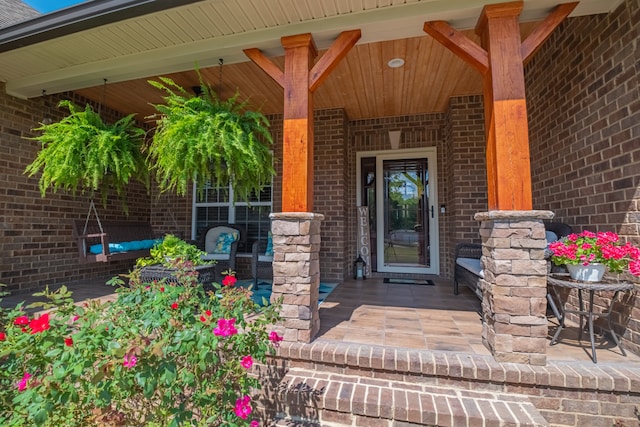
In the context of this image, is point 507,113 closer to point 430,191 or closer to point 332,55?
point 332,55

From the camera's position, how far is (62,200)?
425 centimetres

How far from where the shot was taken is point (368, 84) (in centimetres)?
382

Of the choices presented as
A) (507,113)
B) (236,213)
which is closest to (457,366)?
(507,113)

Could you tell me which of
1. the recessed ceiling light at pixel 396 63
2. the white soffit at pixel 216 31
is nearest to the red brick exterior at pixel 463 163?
the white soffit at pixel 216 31

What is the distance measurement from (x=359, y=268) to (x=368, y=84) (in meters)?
2.75

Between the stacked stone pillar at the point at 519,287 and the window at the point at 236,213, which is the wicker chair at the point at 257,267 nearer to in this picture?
the window at the point at 236,213

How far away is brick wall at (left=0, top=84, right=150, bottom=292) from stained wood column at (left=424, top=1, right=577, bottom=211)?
4.89m

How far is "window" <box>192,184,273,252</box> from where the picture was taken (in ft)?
16.7

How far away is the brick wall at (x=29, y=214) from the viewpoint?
3.62m

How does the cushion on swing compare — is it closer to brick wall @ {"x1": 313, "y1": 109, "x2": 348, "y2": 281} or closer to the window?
the window

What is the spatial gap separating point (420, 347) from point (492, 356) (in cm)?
45

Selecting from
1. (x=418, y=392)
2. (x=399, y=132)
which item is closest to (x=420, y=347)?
(x=418, y=392)

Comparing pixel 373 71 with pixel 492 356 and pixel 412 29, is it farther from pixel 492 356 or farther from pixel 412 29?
pixel 492 356

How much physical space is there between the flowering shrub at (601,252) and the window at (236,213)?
3981mm
